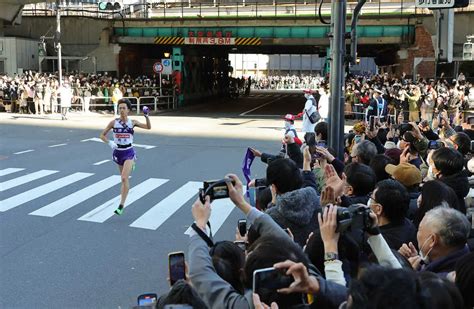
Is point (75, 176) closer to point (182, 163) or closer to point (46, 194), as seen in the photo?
point (46, 194)

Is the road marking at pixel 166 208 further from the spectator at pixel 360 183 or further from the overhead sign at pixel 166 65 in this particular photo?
the overhead sign at pixel 166 65

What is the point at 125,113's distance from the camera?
10391 mm

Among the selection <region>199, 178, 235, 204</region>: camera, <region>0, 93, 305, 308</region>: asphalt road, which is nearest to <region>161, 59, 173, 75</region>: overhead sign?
<region>0, 93, 305, 308</region>: asphalt road

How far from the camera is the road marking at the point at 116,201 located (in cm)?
987

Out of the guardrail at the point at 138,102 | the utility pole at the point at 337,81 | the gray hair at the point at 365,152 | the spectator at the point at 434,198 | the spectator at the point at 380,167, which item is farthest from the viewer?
the guardrail at the point at 138,102

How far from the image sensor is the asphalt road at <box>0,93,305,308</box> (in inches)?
264

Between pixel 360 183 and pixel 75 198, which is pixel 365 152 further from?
pixel 75 198

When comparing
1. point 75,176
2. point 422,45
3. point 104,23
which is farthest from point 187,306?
point 104,23

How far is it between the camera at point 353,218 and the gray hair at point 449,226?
0.76 meters

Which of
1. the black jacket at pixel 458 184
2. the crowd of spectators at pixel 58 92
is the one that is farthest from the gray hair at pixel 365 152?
the crowd of spectators at pixel 58 92

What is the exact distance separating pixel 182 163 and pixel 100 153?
3.06 meters

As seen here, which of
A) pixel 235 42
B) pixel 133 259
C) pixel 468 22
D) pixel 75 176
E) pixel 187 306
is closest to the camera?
pixel 187 306

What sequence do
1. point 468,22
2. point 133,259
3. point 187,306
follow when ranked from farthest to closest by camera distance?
point 468,22
point 133,259
point 187,306

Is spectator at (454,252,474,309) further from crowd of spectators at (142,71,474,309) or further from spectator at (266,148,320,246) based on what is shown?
spectator at (266,148,320,246)
